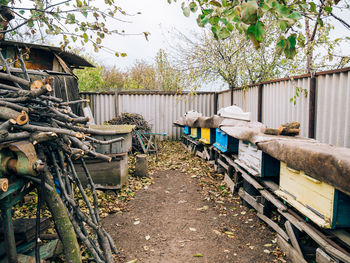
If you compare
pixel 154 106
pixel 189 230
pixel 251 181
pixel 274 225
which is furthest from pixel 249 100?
pixel 154 106

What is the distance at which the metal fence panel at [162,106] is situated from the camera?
1216cm

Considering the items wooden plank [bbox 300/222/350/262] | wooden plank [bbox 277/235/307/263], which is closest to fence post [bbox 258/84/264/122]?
wooden plank [bbox 277/235/307/263]

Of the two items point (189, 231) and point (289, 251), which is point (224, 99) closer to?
point (189, 231)

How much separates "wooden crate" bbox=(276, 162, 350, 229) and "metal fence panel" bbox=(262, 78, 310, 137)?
2498mm

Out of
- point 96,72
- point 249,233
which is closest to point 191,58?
point 249,233

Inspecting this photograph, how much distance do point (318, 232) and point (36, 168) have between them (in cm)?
322

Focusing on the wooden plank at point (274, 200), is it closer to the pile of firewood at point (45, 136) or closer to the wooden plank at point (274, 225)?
the wooden plank at point (274, 225)

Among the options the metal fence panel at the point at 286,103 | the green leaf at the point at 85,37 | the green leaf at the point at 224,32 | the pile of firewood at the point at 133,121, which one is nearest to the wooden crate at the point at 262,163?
the metal fence panel at the point at 286,103

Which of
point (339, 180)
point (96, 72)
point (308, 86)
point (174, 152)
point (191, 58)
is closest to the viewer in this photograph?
point (339, 180)

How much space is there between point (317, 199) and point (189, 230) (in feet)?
7.81

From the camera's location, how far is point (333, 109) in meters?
4.49

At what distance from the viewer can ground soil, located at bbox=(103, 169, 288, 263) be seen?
3.65 m

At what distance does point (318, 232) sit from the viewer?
9.55 ft

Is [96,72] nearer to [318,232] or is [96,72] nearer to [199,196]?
[199,196]
